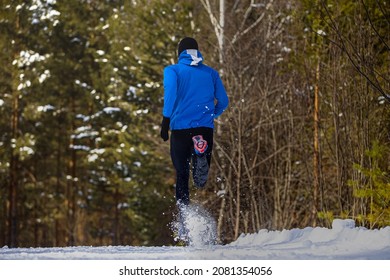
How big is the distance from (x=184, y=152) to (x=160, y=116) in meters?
18.0

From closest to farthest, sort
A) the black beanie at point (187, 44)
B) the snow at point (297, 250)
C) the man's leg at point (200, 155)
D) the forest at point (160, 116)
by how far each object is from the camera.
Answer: the snow at point (297, 250) < the man's leg at point (200, 155) < the black beanie at point (187, 44) < the forest at point (160, 116)

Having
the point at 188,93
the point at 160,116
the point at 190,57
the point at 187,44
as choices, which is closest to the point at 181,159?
the point at 188,93

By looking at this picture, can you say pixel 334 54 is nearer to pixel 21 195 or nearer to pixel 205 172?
pixel 205 172

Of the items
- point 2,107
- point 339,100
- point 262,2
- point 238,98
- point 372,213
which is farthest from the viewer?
point 2,107

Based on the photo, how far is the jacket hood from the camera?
759 cm

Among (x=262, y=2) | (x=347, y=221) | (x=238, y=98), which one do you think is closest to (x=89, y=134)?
(x=262, y=2)

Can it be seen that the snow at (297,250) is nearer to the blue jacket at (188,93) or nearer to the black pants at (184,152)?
the black pants at (184,152)

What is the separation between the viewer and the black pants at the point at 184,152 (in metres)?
7.62

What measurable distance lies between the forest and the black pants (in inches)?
69.0

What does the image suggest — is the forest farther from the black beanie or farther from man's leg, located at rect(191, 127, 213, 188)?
the black beanie

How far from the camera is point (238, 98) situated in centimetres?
1457

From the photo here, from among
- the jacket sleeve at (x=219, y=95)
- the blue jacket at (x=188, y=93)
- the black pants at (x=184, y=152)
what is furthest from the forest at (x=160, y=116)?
the blue jacket at (x=188, y=93)

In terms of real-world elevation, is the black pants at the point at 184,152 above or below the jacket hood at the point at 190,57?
below
